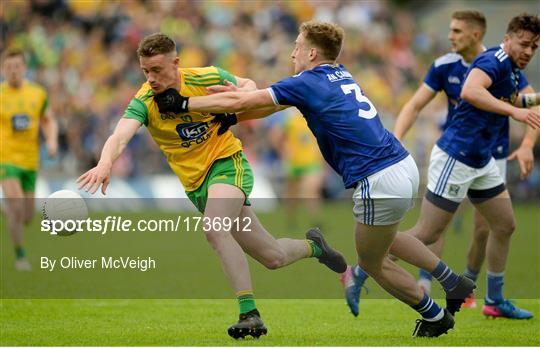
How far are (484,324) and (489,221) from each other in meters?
0.92

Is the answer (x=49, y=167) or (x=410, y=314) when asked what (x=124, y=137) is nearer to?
(x=410, y=314)

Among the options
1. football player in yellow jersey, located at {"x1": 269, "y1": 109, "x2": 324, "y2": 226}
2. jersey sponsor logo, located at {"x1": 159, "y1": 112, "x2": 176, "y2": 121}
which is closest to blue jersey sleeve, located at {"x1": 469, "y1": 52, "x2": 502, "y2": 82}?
jersey sponsor logo, located at {"x1": 159, "y1": 112, "x2": 176, "y2": 121}

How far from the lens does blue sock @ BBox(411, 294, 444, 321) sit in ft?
24.2

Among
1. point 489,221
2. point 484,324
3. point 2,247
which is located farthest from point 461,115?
point 2,247

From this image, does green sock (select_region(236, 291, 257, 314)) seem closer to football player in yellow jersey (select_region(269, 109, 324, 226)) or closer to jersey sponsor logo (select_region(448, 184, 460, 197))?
jersey sponsor logo (select_region(448, 184, 460, 197))

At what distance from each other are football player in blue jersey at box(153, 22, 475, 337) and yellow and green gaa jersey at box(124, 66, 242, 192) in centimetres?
50

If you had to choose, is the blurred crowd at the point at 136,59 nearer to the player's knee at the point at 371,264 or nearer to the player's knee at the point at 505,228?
the player's knee at the point at 505,228

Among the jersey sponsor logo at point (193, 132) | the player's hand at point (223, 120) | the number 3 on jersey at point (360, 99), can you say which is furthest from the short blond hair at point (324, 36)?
the jersey sponsor logo at point (193, 132)

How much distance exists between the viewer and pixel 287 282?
11180 mm

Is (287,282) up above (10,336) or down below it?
below

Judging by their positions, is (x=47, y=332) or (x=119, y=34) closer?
(x=47, y=332)

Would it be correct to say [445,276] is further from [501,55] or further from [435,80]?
[435,80]

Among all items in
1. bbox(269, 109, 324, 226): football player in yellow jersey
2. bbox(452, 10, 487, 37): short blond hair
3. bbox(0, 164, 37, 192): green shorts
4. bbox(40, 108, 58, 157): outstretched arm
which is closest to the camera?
bbox(452, 10, 487, 37): short blond hair

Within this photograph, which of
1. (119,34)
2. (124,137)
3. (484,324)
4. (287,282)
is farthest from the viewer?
(119,34)
